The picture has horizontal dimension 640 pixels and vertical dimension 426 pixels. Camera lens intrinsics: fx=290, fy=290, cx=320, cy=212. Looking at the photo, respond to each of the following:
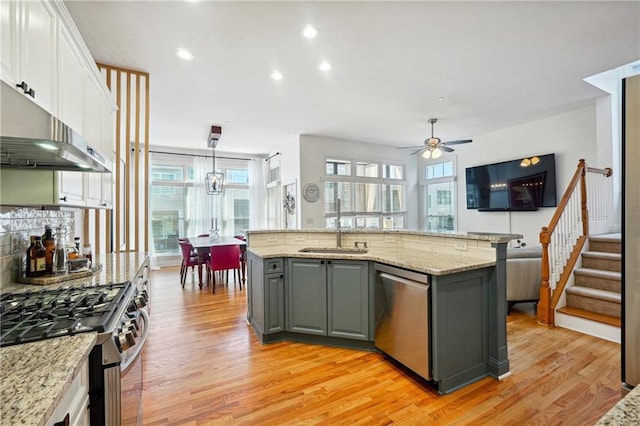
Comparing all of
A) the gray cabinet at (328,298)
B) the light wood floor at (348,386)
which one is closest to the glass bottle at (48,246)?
the light wood floor at (348,386)

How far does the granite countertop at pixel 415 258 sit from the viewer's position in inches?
82.2

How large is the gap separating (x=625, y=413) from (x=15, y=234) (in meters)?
2.90

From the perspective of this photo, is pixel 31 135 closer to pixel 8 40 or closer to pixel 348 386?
pixel 8 40

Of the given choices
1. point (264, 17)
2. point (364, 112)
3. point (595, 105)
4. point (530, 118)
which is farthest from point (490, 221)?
point (264, 17)

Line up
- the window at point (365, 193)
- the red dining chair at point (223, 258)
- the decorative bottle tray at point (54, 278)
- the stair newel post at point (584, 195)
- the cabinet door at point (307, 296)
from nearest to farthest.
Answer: the decorative bottle tray at point (54, 278), the cabinet door at point (307, 296), the stair newel post at point (584, 195), the red dining chair at point (223, 258), the window at point (365, 193)

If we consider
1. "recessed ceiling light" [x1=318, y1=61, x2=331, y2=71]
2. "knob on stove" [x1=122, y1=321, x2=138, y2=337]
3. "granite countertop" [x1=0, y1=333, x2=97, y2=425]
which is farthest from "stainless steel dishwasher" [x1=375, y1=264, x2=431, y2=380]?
"recessed ceiling light" [x1=318, y1=61, x2=331, y2=71]

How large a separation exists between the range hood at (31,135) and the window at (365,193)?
5326 mm

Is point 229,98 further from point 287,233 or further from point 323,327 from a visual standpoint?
point 323,327

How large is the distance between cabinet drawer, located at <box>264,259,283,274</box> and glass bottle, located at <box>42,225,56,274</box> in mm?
1563

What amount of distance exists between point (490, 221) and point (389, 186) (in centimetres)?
246

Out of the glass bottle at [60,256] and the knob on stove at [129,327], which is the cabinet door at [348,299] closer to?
the knob on stove at [129,327]

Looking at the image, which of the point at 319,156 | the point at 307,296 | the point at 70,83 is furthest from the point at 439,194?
the point at 70,83

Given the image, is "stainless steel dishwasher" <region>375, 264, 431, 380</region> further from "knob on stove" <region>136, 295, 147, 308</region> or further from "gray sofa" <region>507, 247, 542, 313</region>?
"gray sofa" <region>507, 247, 542, 313</region>

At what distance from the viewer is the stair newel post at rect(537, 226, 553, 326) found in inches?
127
